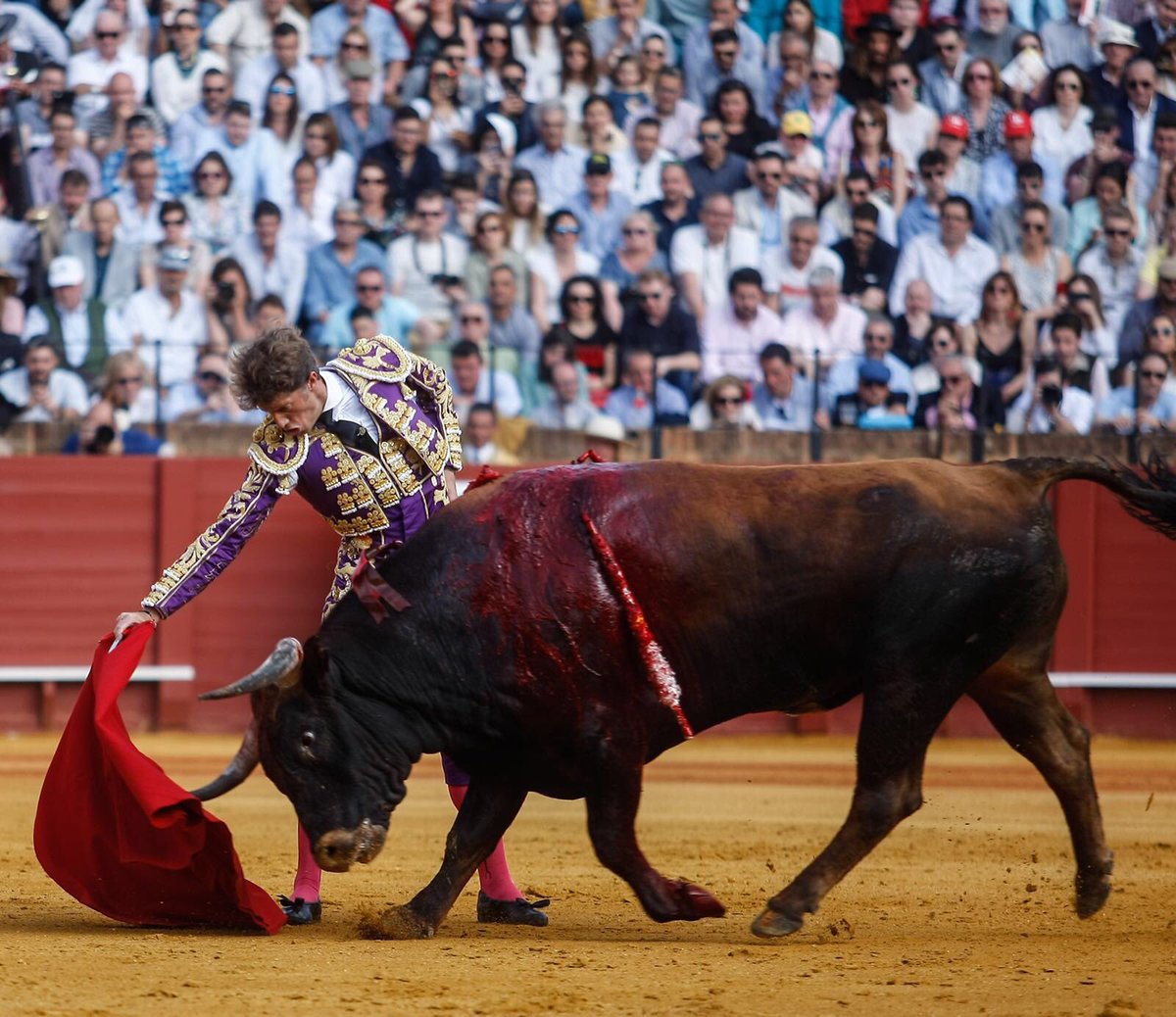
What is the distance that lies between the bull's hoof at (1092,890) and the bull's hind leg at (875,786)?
612mm

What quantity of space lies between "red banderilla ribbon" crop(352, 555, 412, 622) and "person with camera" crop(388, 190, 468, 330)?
5.08 meters

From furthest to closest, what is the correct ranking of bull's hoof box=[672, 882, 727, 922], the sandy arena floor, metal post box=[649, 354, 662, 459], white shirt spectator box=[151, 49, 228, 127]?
white shirt spectator box=[151, 49, 228, 127] < metal post box=[649, 354, 662, 459] < bull's hoof box=[672, 882, 727, 922] < the sandy arena floor

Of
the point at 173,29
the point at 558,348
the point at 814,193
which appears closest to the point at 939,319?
the point at 814,193

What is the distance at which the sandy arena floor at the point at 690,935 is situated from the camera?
11.4 feet

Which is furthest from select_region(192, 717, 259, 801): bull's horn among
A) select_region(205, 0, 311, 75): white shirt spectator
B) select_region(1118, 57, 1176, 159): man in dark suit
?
select_region(1118, 57, 1176, 159): man in dark suit

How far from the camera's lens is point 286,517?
9.41 meters

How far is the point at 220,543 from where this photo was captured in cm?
441

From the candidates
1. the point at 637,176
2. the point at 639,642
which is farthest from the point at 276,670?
the point at 637,176

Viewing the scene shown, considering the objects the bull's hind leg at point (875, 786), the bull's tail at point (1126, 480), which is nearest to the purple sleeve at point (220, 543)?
the bull's hind leg at point (875, 786)

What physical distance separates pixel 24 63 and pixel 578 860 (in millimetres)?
5808

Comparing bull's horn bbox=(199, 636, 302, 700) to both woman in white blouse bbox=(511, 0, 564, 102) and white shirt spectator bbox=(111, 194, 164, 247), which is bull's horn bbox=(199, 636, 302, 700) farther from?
woman in white blouse bbox=(511, 0, 564, 102)

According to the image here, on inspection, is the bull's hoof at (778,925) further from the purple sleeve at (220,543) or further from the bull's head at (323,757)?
the purple sleeve at (220,543)

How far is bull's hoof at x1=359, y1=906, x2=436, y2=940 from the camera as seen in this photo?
13.8ft

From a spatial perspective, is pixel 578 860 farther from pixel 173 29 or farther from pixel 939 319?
pixel 173 29
